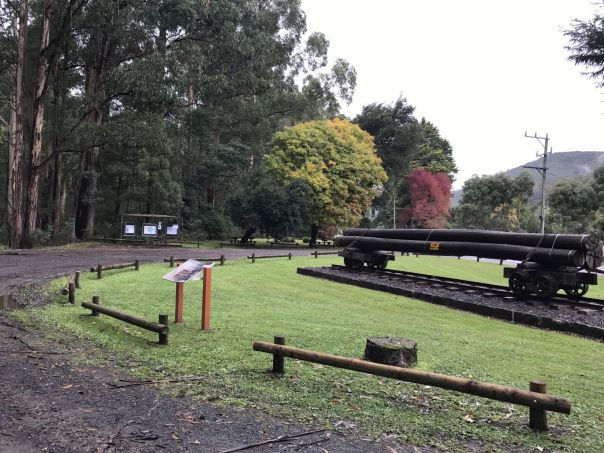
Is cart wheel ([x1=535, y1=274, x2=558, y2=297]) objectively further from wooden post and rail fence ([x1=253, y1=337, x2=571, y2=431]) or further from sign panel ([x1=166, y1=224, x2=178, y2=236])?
sign panel ([x1=166, y1=224, x2=178, y2=236])

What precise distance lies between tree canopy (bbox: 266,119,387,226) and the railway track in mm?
17788

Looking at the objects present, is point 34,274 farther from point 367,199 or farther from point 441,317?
point 367,199

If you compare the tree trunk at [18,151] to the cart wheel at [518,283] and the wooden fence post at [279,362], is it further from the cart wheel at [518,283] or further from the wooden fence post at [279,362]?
the wooden fence post at [279,362]

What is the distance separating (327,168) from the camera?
3712 centimetres

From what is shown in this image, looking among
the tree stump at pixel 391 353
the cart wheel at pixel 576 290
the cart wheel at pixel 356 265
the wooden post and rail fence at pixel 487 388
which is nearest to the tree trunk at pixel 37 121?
the cart wheel at pixel 356 265

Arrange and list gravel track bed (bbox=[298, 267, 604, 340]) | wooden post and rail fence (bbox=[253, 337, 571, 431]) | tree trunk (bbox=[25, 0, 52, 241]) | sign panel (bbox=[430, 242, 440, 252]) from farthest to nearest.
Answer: tree trunk (bbox=[25, 0, 52, 241])
sign panel (bbox=[430, 242, 440, 252])
gravel track bed (bbox=[298, 267, 604, 340])
wooden post and rail fence (bbox=[253, 337, 571, 431])

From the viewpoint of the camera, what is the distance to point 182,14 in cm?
2519

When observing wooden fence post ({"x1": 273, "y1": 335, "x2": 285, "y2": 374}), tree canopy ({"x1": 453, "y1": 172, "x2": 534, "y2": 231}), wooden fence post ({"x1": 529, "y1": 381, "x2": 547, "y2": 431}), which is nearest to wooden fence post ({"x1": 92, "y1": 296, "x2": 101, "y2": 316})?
wooden fence post ({"x1": 273, "y1": 335, "x2": 285, "y2": 374})

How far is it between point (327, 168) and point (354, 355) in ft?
101

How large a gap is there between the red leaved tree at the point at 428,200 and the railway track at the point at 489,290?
112 feet

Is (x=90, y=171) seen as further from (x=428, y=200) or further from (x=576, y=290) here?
(x=428, y=200)

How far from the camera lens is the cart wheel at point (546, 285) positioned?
12.6 metres

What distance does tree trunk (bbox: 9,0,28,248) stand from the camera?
23.4m

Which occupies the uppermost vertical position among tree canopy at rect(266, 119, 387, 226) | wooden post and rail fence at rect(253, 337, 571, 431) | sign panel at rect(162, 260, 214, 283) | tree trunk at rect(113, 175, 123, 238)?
tree canopy at rect(266, 119, 387, 226)
